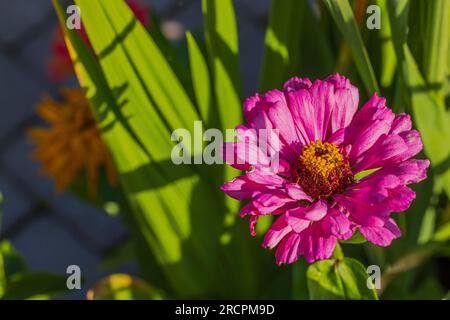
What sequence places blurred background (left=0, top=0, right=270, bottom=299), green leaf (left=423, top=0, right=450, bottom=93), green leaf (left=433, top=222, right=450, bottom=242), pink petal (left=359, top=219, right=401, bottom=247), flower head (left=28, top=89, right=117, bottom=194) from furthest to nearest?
blurred background (left=0, top=0, right=270, bottom=299) < flower head (left=28, top=89, right=117, bottom=194) < green leaf (left=433, top=222, right=450, bottom=242) < green leaf (left=423, top=0, right=450, bottom=93) < pink petal (left=359, top=219, right=401, bottom=247)

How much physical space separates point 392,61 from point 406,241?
0.22 m

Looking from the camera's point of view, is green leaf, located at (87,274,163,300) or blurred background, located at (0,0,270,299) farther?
blurred background, located at (0,0,270,299)

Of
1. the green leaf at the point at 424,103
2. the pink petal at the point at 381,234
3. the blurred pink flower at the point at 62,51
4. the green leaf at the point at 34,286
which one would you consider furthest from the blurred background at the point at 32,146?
the pink petal at the point at 381,234

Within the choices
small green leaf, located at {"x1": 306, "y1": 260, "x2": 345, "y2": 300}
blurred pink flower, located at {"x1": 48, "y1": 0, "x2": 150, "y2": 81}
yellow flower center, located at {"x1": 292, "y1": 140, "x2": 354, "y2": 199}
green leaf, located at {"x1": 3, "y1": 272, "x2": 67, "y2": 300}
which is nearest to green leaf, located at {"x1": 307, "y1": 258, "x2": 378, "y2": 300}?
small green leaf, located at {"x1": 306, "y1": 260, "x2": 345, "y2": 300}

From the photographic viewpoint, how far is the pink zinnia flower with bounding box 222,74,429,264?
42cm

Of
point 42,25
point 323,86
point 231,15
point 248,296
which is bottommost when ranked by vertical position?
point 248,296

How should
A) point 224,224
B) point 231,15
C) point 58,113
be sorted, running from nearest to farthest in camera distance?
point 231,15
point 224,224
point 58,113

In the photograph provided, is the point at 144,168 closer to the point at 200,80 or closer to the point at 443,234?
the point at 200,80

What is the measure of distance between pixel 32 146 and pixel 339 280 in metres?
0.84

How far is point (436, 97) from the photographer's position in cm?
61

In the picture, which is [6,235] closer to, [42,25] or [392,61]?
[42,25]

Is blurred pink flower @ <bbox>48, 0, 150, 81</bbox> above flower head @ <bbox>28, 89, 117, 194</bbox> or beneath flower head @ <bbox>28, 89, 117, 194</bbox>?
above

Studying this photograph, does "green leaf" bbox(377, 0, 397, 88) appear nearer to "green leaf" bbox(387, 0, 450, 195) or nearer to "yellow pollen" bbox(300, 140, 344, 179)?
"green leaf" bbox(387, 0, 450, 195)

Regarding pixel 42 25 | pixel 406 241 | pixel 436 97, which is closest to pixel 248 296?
pixel 406 241
